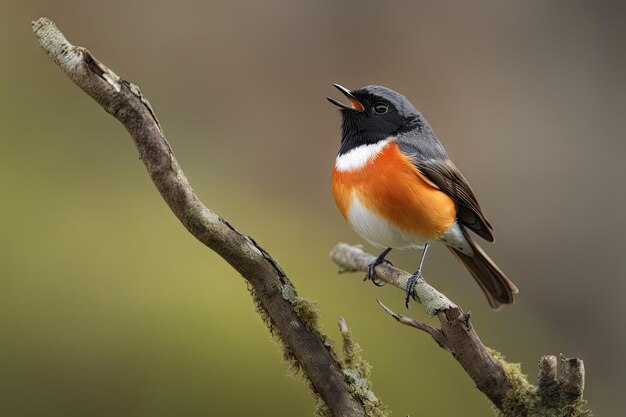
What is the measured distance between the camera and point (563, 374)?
7.58 ft

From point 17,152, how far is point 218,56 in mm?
2233

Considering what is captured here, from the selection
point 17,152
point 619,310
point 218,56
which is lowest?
point 17,152

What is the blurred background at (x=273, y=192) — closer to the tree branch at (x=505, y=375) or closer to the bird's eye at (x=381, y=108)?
the bird's eye at (x=381, y=108)

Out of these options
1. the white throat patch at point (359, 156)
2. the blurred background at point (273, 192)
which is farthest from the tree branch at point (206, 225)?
the blurred background at point (273, 192)

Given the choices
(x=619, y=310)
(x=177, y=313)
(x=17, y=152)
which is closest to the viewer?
(x=177, y=313)

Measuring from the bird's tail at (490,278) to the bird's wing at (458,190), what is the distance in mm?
92

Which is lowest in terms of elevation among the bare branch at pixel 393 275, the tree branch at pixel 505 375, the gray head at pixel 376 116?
the tree branch at pixel 505 375

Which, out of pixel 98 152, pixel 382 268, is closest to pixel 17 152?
pixel 98 152

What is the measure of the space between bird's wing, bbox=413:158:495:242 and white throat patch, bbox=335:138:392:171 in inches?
6.6

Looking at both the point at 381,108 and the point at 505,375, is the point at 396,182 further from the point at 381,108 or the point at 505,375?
the point at 505,375

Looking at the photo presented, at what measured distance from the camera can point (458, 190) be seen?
3354 millimetres

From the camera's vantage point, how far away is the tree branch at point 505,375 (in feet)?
7.58

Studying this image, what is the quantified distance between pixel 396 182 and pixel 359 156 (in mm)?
214

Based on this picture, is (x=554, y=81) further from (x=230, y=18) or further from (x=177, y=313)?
(x=177, y=313)
